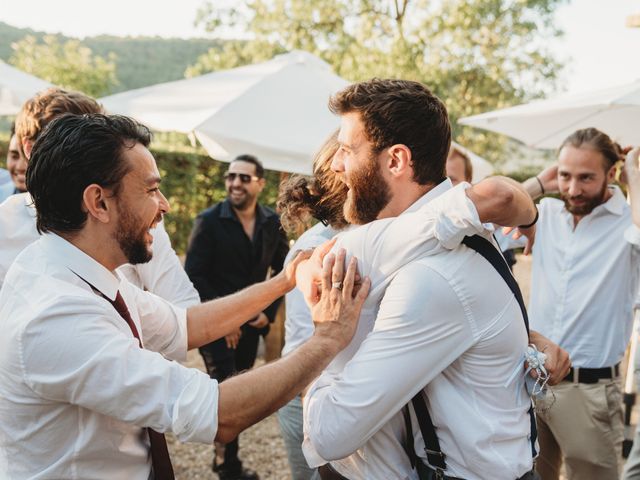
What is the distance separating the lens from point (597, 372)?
11.6ft

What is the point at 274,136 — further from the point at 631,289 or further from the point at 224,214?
the point at 631,289

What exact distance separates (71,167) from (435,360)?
1142 mm

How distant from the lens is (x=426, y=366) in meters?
1.56

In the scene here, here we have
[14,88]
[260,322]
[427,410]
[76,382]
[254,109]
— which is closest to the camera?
[76,382]

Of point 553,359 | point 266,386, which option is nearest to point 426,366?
point 266,386

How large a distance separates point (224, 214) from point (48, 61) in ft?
69.9

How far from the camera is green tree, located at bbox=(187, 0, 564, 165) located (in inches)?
746

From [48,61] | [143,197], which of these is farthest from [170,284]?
[48,61]

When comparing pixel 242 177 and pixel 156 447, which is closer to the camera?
pixel 156 447

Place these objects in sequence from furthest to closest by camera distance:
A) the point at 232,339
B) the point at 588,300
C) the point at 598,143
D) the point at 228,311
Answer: the point at 232,339, the point at 598,143, the point at 588,300, the point at 228,311

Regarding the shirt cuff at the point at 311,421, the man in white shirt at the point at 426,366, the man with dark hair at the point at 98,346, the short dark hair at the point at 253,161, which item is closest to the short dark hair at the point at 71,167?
the man with dark hair at the point at 98,346

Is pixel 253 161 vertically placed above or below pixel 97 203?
below

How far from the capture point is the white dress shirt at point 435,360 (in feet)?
5.08

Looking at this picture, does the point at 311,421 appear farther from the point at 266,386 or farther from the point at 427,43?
the point at 427,43
